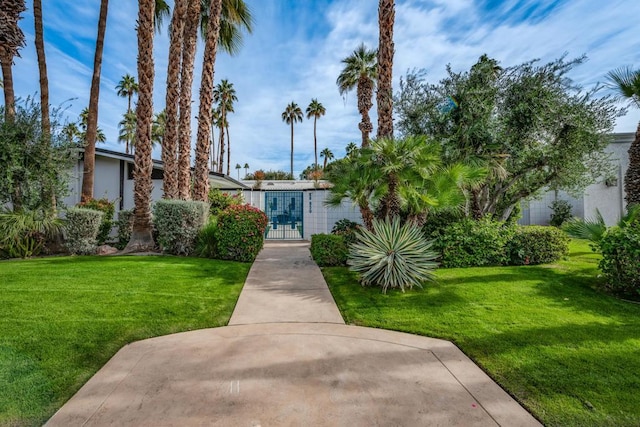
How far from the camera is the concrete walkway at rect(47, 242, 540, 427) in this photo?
2.42m

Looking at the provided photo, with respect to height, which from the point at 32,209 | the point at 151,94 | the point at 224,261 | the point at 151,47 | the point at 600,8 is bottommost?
the point at 224,261

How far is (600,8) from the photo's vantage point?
723 centimetres

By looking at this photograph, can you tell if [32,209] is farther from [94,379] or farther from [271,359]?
[271,359]

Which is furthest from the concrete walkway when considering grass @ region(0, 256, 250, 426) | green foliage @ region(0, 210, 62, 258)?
green foliage @ region(0, 210, 62, 258)

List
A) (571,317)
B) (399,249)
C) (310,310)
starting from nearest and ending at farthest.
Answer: (571,317) < (310,310) < (399,249)

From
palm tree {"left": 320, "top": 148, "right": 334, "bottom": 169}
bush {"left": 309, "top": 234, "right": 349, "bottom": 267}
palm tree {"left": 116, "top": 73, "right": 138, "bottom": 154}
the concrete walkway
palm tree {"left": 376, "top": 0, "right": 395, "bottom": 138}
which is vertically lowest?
the concrete walkway

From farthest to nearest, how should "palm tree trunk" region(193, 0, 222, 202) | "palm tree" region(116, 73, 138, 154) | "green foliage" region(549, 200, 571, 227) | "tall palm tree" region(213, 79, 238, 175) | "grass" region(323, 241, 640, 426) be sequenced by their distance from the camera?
"tall palm tree" region(213, 79, 238, 175)
"palm tree" region(116, 73, 138, 154)
"green foliage" region(549, 200, 571, 227)
"palm tree trunk" region(193, 0, 222, 202)
"grass" region(323, 241, 640, 426)

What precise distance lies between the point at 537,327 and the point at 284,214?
12438 millimetres

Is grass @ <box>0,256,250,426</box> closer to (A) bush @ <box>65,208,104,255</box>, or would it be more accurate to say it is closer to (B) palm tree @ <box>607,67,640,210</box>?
(A) bush @ <box>65,208,104,255</box>

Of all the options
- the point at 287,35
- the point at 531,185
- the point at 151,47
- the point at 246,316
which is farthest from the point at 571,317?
the point at 151,47

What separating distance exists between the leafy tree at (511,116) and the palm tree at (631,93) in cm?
111

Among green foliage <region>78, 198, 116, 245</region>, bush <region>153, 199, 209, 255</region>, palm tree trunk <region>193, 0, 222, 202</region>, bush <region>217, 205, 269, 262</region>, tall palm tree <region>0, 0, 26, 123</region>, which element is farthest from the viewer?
green foliage <region>78, 198, 116, 245</region>

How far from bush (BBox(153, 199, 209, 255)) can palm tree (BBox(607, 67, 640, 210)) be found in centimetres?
1326

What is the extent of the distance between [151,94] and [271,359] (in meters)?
10.1
